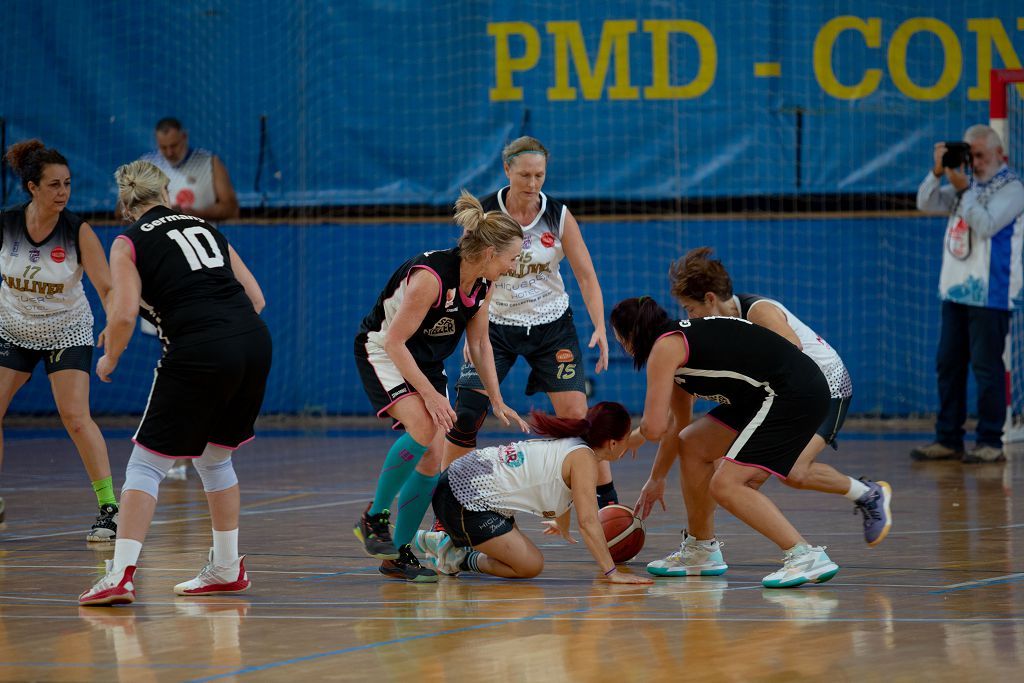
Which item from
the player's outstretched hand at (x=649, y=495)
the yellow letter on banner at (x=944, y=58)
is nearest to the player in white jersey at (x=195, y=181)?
the player's outstretched hand at (x=649, y=495)

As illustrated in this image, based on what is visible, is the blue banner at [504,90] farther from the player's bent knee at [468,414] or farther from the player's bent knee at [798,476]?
the player's bent knee at [798,476]

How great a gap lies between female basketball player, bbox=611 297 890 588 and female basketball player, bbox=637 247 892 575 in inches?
4.9

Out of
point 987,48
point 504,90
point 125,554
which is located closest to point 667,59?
point 504,90

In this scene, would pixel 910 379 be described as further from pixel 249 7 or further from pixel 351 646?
pixel 351 646

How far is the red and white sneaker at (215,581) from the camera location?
559 centimetres

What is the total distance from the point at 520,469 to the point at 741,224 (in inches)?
326

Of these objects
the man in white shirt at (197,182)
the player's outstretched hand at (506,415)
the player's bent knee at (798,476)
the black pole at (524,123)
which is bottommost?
the player's bent knee at (798,476)

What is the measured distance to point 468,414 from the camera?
695 centimetres

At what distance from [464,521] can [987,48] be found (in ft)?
30.8

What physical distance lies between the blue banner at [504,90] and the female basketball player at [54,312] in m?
6.79

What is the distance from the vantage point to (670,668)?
4.17 metres

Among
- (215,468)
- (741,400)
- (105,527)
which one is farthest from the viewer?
(105,527)

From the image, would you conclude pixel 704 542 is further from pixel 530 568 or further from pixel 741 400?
pixel 530 568

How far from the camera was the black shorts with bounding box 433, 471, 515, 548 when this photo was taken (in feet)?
19.4
